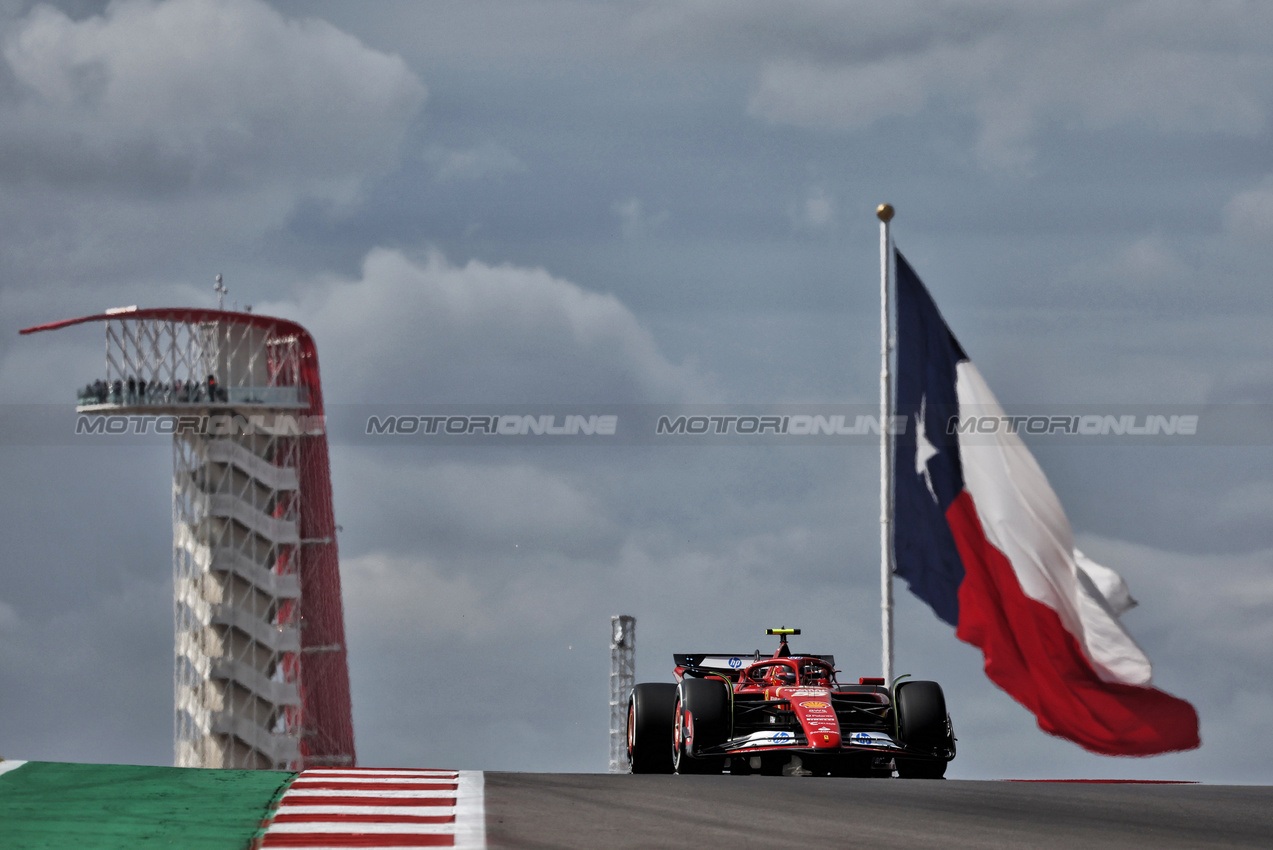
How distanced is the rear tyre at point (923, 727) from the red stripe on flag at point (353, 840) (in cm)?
862

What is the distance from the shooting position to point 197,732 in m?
76.9

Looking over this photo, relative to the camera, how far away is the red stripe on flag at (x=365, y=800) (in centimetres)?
1370

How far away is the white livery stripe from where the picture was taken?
12031 millimetres

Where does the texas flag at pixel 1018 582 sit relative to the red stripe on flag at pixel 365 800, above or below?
above

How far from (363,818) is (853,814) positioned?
3.92 m

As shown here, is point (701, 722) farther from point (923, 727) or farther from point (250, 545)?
point (250, 545)

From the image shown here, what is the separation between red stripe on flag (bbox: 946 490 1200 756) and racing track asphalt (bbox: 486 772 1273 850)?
6.15m

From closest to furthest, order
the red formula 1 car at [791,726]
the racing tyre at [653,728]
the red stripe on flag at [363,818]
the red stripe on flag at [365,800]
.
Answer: the red stripe on flag at [363,818] → the red stripe on flag at [365,800] → the red formula 1 car at [791,726] → the racing tyre at [653,728]

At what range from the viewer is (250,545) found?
75.4m

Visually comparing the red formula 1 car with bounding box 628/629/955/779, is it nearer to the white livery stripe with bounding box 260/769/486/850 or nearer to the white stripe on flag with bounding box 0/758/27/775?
the white livery stripe with bounding box 260/769/486/850

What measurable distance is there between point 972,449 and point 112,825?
15.4 meters

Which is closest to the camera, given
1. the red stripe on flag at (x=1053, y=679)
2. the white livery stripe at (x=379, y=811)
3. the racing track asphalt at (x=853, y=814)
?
the white livery stripe at (x=379, y=811)

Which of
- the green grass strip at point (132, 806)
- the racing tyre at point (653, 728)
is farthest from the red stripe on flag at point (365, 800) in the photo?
the racing tyre at point (653, 728)

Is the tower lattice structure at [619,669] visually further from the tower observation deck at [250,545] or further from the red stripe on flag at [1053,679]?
the tower observation deck at [250,545]
